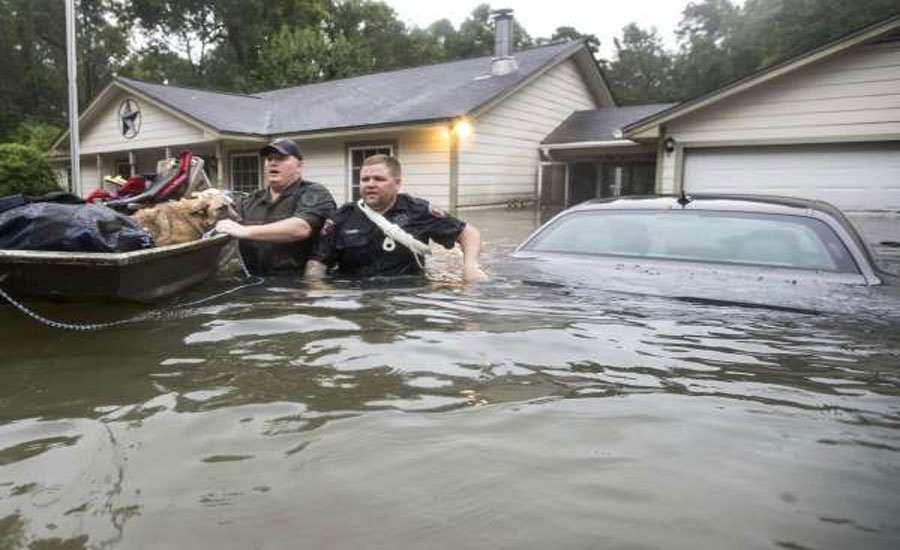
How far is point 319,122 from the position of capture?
53.4 feet

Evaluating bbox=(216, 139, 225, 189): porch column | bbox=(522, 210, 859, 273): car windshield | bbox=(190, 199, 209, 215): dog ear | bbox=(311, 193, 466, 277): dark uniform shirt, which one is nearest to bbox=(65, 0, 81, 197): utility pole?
bbox=(216, 139, 225, 189): porch column

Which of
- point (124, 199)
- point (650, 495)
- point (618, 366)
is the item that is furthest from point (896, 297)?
point (124, 199)

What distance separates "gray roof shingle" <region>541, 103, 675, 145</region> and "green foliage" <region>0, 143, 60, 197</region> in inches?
509

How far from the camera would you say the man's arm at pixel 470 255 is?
204 inches

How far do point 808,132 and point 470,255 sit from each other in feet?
27.6

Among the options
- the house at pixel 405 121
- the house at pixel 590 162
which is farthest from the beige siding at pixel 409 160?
the house at pixel 590 162

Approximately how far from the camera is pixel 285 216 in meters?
5.37

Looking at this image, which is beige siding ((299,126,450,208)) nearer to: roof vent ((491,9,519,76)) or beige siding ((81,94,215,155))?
beige siding ((81,94,215,155))

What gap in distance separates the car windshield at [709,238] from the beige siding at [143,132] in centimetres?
1389

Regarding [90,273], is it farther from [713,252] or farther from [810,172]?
[810,172]

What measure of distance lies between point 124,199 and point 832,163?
10.6 metres

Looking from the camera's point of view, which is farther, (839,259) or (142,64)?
(142,64)

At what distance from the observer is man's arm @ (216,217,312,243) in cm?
463

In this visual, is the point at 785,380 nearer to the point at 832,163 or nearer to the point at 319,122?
the point at 832,163
